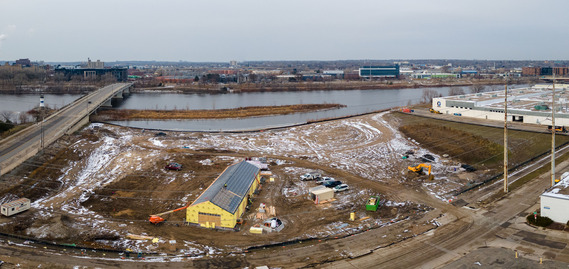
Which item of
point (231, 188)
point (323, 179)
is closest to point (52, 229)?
point (231, 188)

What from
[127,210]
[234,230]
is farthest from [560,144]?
[127,210]

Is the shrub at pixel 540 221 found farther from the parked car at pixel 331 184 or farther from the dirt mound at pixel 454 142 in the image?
the dirt mound at pixel 454 142

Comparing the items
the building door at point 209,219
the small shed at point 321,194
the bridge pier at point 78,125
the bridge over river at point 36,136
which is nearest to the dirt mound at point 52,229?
the building door at point 209,219

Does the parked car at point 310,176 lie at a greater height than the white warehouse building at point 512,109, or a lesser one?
lesser

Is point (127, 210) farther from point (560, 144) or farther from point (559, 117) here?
point (559, 117)

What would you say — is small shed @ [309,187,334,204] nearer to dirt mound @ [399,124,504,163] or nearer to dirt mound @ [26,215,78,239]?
dirt mound @ [26,215,78,239]

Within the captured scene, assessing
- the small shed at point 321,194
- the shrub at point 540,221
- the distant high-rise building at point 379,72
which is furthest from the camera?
the distant high-rise building at point 379,72
